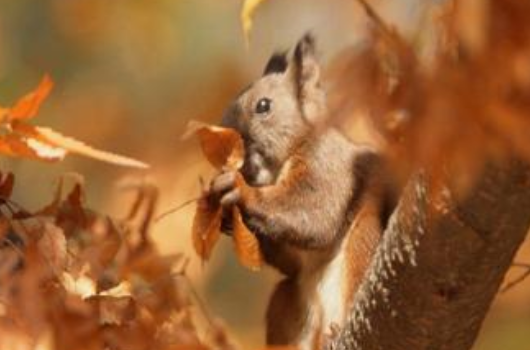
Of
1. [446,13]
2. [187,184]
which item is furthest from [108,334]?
[187,184]

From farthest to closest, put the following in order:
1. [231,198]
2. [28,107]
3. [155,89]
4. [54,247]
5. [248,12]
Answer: [155,89]
[231,198]
[54,247]
[28,107]
[248,12]

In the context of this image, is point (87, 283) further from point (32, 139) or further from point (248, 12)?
point (248, 12)

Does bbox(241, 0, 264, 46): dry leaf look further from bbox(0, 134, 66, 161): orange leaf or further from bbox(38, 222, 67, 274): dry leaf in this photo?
bbox(38, 222, 67, 274): dry leaf

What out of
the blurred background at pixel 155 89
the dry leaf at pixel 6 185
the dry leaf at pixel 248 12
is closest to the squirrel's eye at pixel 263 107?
the blurred background at pixel 155 89

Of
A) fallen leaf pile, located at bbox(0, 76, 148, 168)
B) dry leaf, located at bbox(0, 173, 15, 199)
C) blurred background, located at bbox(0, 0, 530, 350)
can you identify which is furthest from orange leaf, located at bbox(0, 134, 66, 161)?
blurred background, located at bbox(0, 0, 530, 350)

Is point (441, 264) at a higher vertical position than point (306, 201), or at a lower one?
higher

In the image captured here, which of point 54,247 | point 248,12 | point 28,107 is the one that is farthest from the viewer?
point 54,247

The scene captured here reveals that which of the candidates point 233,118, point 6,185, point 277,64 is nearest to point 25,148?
point 6,185

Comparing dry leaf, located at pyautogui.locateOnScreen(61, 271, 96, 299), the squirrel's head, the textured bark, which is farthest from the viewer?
the squirrel's head
